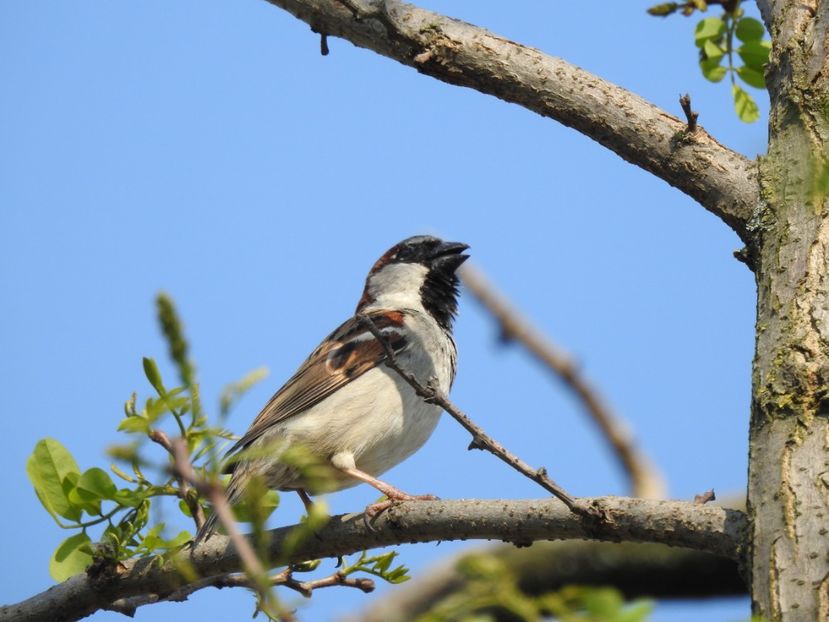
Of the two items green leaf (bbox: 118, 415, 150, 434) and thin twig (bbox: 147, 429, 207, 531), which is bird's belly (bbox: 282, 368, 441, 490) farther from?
green leaf (bbox: 118, 415, 150, 434)

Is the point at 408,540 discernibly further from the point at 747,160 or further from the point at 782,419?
the point at 747,160

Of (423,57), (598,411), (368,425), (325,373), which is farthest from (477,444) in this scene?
(598,411)

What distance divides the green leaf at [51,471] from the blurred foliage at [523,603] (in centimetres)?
198

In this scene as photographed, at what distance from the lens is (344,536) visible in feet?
10.6

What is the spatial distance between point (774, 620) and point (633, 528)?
50cm

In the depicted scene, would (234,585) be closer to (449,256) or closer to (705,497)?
(705,497)

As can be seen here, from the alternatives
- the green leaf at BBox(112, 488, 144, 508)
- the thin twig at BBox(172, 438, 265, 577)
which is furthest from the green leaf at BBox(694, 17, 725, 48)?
the thin twig at BBox(172, 438, 265, 577)

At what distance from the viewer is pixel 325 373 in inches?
180

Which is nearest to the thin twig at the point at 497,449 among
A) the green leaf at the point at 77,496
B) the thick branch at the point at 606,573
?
the green leaf at the point at 77,496

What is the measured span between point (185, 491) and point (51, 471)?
59cm

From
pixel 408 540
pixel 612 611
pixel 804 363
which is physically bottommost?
pixel 612 611

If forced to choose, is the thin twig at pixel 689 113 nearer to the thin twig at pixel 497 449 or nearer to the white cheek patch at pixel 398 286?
the thin twig at pixel 497 449

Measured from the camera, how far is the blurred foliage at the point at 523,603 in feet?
3.45

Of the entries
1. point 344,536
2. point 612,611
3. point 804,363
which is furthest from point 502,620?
point 612,611
